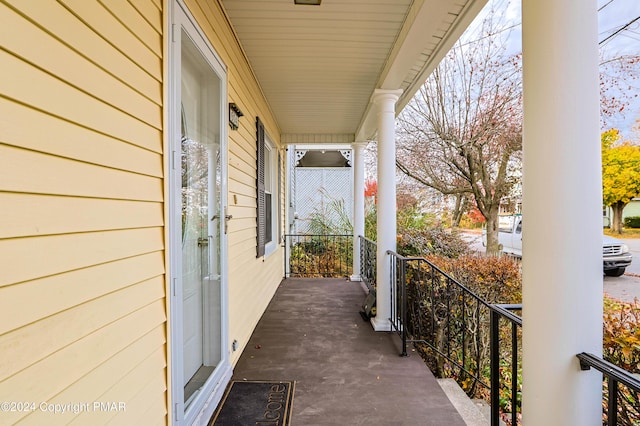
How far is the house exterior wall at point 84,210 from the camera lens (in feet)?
2.56

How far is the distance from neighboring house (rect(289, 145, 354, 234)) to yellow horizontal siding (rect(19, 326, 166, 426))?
→ 7.23m

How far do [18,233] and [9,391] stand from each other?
362mm

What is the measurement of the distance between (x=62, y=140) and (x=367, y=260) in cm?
495

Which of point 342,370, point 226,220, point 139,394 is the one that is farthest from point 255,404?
point 226,220

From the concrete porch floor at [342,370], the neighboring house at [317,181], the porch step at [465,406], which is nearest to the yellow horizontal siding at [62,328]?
the concrete porch floor at [342,370]

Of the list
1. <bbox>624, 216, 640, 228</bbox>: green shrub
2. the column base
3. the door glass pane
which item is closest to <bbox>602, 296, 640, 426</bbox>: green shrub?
the column base

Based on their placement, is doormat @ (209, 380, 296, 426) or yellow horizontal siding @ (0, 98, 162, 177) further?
doormat @ (209, 380, 296, 426)

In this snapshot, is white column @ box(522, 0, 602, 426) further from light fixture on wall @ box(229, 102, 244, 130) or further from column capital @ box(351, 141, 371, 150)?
column capital @ box(351, 141, 371, 150)

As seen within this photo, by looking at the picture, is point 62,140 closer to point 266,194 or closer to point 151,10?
point 151,10

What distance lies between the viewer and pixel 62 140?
0.91 metres

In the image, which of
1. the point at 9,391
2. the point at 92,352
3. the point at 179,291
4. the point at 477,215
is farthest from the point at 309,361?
the point at 477,215

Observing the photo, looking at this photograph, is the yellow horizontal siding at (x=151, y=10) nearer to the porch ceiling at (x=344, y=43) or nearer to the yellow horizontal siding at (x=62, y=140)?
the yellow horizontal siding at (x=62, y=140)

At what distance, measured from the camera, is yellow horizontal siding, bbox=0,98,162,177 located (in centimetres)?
77

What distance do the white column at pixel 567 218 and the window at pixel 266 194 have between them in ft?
9.91
